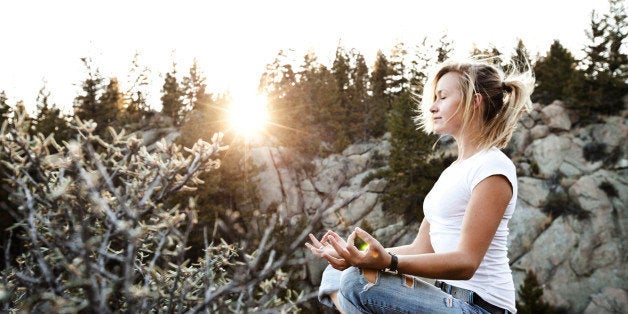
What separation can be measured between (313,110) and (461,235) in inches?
1425

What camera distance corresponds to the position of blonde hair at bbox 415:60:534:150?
8.91ft

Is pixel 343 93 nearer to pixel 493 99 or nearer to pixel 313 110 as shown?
pixel 313 110

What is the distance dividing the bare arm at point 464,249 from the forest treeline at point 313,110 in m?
10.4

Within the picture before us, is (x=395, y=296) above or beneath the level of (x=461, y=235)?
beneath

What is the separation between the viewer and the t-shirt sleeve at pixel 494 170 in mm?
2229

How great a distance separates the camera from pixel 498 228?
2.47 metres

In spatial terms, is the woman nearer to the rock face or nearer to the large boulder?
the rock face

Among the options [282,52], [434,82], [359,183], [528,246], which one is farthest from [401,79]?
[434,82]

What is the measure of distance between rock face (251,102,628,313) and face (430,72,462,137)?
13629 millimetres

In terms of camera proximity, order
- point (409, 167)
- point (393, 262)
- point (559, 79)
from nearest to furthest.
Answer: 1. point (393, 262)
2. point (409, 167)
3. point (559, 79)

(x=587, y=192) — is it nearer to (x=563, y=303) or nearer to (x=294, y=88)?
(x=563, y=303)

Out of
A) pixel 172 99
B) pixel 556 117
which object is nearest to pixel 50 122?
pixel 172 99

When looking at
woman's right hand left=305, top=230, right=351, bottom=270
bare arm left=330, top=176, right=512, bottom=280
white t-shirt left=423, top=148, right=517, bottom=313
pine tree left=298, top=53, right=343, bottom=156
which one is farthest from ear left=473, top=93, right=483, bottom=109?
pine tree left=298, top=53, right=343, bottom=156

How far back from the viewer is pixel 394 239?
24375mm
